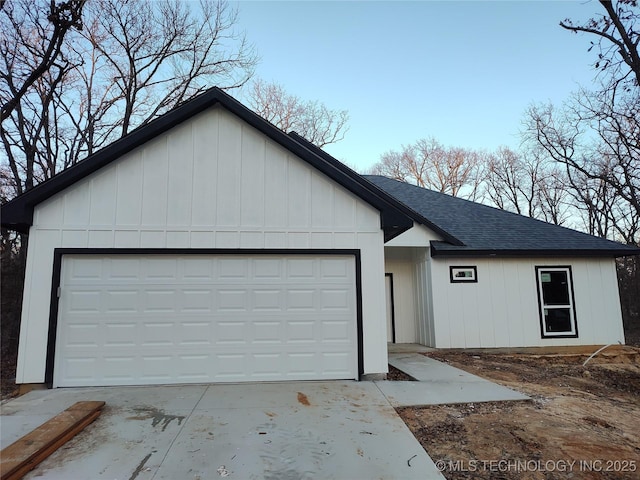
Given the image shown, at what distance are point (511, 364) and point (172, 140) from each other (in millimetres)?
8202

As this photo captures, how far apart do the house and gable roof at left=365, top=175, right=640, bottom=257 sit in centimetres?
399

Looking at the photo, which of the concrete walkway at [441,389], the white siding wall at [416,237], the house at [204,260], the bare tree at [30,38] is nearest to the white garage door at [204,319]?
the house at [204,260]

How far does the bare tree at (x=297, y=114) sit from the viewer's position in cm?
2034

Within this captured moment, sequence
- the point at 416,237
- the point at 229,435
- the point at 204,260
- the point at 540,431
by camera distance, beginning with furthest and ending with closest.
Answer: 1. the point at 416,237
2. the point at 204,260
3. the point at 540,431
4. the point at 229,435

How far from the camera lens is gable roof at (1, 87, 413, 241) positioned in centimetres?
562

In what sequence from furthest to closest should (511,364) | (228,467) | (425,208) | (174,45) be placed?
1. (174,45)
2. (425,208)
3. (511,364)
4. (228,467)

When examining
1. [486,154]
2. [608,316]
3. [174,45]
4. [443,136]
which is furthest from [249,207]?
[486,154]

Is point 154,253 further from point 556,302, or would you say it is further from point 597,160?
point 597,160

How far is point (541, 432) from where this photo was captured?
13.0ft

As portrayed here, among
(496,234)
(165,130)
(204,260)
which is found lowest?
(204,260)

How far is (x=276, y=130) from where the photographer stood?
20.3ft

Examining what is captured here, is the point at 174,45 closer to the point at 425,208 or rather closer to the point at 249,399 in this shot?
the point at 425,208

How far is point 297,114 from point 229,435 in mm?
20024

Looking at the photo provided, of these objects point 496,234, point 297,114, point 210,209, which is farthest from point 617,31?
point 297,114
